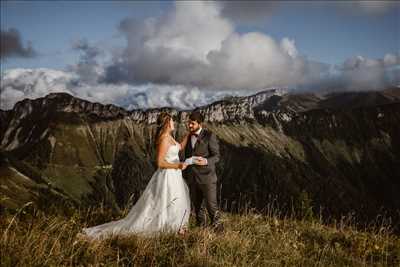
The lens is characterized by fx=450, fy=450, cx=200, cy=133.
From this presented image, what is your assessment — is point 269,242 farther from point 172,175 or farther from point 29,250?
point 29,250

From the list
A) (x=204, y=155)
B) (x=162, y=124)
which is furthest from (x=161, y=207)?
(x=162, y=124)

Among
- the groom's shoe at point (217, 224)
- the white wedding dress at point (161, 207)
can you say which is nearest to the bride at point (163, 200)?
the white wedding dress at point (161, 207)

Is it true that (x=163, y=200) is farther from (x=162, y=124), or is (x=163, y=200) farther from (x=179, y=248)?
(x=179, y=248)

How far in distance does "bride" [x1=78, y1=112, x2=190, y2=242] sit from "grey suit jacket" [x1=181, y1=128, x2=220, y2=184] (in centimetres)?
34

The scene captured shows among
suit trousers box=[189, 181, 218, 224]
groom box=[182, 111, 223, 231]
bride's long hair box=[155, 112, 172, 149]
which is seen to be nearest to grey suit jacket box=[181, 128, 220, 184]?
groom box=[182, 111, 223, 231]

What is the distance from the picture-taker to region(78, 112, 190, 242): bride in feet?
30.0

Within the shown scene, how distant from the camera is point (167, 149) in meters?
10.3

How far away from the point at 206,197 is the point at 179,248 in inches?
132

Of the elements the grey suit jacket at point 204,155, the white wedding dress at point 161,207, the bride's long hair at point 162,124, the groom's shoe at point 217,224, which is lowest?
the groom's shoe at point 217,224

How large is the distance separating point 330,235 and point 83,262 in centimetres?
586

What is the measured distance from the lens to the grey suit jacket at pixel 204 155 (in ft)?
34.0

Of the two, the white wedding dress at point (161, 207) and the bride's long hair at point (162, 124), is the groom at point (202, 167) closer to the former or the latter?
the white wedding dress at point (161, 207)

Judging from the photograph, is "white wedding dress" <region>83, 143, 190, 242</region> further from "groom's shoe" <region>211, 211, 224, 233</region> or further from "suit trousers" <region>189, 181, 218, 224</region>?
"groom's shoe" <region>211, 211, 224, 233</region>

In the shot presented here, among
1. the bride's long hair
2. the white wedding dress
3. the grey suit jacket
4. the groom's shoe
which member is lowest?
the groom's shoe
